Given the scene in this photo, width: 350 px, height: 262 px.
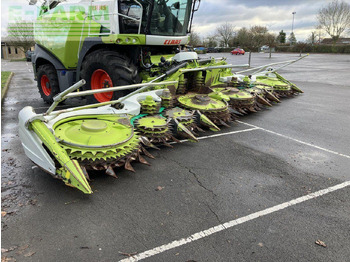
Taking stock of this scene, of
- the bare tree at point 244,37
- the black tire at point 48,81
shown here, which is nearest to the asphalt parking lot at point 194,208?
the black tire at point 48,81

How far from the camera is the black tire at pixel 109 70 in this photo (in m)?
5.54

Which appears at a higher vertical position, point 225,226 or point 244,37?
point 244,37

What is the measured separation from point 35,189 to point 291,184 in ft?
10.5

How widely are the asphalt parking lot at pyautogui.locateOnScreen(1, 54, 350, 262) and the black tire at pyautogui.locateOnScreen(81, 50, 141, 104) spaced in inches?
74.9

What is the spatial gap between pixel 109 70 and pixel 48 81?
3725mm

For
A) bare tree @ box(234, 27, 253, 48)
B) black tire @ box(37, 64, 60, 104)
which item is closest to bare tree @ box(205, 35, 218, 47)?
bare tree @ box(234, 27, 253, 48)

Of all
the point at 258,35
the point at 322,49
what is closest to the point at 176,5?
the point at 322,49

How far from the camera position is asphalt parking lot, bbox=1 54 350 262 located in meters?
2.37

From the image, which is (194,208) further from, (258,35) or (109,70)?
(258,35)

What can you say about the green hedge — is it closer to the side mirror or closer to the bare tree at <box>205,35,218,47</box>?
the bare tree at <box>205,35,218,47</box>

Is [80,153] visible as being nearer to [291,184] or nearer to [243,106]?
[291,184]

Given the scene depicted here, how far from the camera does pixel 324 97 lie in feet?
32.4

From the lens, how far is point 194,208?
9.76 feet

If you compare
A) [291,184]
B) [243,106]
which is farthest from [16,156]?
[243,106]
